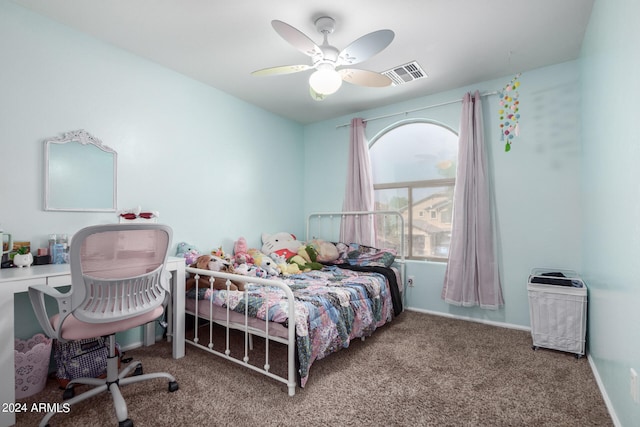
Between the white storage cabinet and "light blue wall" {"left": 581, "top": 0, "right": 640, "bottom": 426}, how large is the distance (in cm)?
8

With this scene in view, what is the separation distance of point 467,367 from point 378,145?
2684 millimetres

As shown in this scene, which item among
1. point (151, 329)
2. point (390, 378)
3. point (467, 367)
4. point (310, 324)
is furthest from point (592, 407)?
point (151, 329)

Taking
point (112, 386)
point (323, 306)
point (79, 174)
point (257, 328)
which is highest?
point (79, 174)

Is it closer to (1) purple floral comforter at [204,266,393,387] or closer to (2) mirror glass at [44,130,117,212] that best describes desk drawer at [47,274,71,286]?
(2) mirror glass at [44,130,117,212]

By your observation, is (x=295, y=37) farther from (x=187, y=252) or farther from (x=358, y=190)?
(x=358, y=190)

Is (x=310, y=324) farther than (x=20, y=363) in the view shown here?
Yes

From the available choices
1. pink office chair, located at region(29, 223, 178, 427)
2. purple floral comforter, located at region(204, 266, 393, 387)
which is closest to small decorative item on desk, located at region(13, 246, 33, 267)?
pink office chair, located at region(29, 223, 178, 427)

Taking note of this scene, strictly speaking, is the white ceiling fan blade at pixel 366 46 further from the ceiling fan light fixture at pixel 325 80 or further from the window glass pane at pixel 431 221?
the window glass pane at pixel 431 221

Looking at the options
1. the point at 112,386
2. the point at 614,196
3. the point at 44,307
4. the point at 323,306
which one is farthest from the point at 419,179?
the point at 44,307

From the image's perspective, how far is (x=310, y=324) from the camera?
197 cm

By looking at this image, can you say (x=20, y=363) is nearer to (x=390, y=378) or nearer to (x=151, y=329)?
(x=151, y=329)

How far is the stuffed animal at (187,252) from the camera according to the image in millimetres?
2742

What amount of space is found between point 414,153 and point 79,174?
10.7 ft

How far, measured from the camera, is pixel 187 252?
2.82 metres
